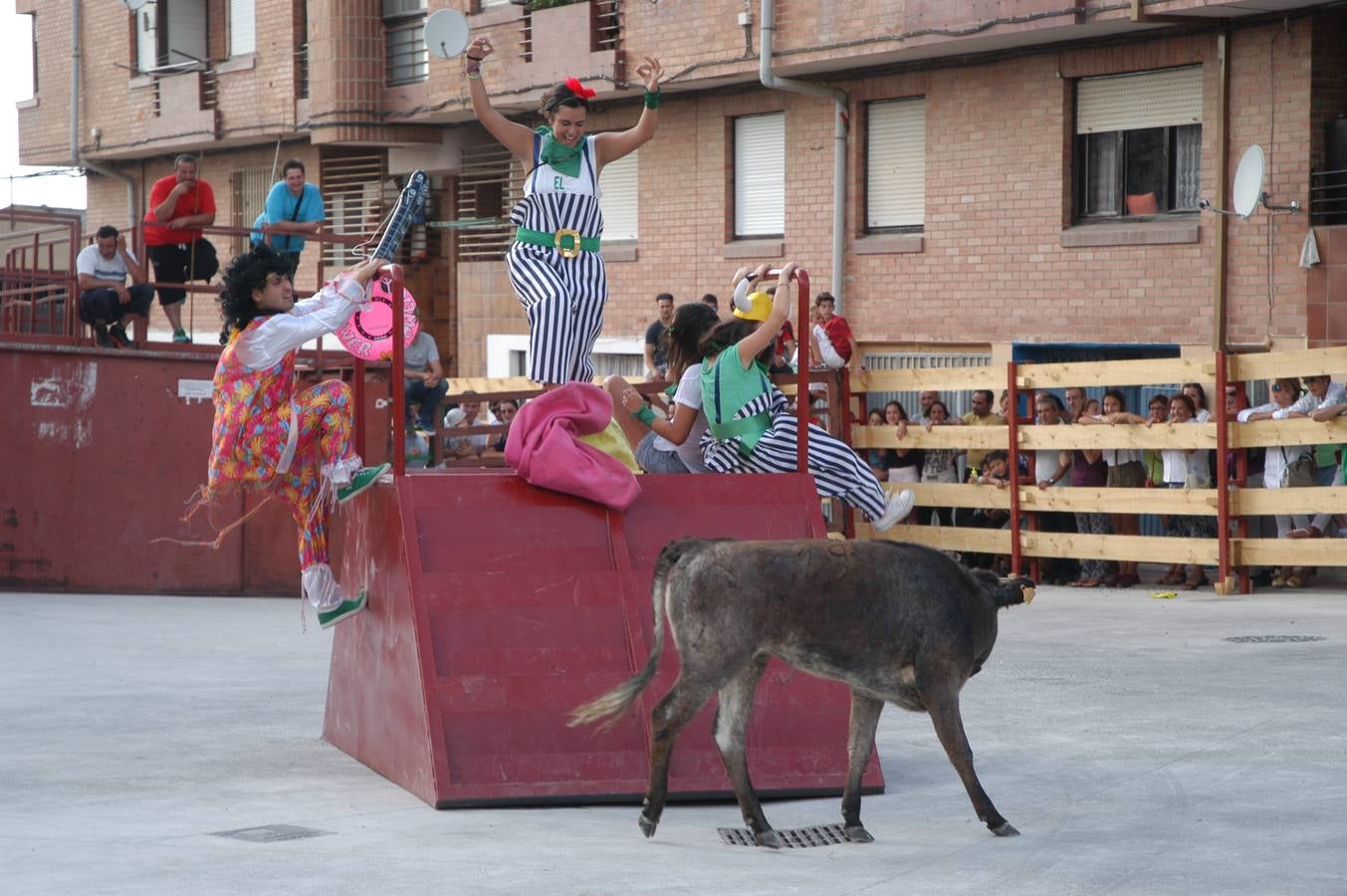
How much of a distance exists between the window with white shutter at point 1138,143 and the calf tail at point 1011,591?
13556 millimetres

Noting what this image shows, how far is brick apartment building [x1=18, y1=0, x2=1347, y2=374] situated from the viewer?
64.2 ft

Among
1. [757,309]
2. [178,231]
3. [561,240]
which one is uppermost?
[178,231]

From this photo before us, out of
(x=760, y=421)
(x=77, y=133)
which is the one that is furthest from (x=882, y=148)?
(x=77, y=133)

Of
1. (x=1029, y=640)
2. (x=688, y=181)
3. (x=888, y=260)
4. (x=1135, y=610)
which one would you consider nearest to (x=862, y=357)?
(x=888, y=260)

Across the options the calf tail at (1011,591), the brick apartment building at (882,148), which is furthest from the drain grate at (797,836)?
the brick apartment building at (882,148)

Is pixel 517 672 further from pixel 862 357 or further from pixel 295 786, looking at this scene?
pixel 862 357

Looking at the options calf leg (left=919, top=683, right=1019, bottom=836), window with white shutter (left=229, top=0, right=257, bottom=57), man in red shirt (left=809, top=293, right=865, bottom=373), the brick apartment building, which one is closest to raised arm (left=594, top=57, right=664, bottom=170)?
calf leg (left=919, top=683, right=1019, bottom=836)

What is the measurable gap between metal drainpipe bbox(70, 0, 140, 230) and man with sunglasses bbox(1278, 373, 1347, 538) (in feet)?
80.9

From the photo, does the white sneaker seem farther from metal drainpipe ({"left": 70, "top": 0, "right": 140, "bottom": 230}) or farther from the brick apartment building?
metal drainpipe ({"left": 70, "top": 0, "right": 140, "bottom": 230})

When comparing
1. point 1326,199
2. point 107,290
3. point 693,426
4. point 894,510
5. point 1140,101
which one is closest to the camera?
point 693,426

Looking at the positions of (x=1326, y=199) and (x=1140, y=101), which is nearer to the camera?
(x=1326, y=199)

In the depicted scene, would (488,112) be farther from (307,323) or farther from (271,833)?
(271,833)

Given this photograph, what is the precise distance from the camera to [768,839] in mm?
7590

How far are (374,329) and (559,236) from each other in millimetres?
1187
